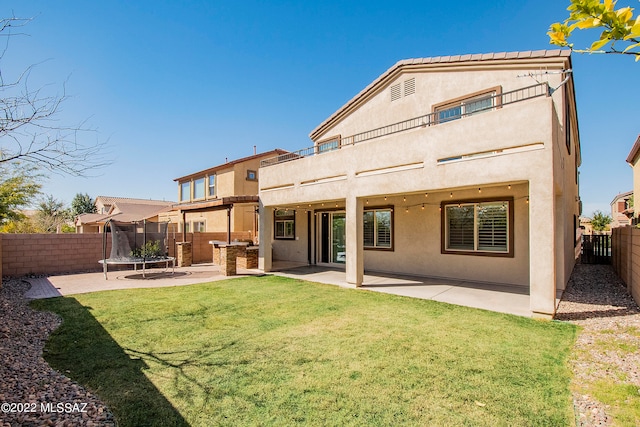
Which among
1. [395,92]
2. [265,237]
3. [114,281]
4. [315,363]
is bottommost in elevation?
[114,281]

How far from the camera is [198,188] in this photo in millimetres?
25812

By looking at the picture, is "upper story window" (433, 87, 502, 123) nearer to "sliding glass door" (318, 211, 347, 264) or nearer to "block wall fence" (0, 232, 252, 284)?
"sliding glass door" (318, 211, 347, 264)

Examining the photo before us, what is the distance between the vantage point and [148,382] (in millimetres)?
3902

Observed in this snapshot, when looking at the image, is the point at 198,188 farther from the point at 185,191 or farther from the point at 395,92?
the point at 395,92

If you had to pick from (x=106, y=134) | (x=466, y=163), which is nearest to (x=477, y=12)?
(x=466, y=163)

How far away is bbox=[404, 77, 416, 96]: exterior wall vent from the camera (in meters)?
12.2

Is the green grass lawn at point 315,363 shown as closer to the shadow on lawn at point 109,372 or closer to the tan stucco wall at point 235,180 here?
the shadow on lawn at point 109,372

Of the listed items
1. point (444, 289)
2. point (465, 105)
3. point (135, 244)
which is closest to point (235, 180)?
point (135, 244)

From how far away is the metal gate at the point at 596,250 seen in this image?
16719mm

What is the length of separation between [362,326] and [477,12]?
40.8 ft

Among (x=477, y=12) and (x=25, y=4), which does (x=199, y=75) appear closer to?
(x=25, y=4)

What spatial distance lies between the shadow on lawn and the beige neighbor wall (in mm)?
8701

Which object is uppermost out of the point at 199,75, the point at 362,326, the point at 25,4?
the point at 199,75

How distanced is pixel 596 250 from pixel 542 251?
15.0m
